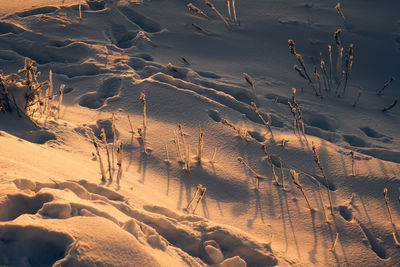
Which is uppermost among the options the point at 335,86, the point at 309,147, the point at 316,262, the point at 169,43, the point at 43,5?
the point at 43,5

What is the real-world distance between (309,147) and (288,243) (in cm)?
101

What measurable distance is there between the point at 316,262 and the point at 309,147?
1103mm

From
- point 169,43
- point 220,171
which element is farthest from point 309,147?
point 169,43

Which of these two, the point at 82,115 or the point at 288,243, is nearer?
the point at 288,243

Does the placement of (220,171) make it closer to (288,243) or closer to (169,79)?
Result: (288,243)

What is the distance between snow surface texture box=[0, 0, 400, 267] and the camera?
5.25 feet

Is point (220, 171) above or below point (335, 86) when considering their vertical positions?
below

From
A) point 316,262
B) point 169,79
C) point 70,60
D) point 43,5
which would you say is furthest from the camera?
point 43,5

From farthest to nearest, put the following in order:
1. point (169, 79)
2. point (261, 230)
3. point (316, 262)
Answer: point (169, 79) → point (261, 230) → point (316, 262)

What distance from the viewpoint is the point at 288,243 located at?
201cm

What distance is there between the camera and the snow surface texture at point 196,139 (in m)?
1.60

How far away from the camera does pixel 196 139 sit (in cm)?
283

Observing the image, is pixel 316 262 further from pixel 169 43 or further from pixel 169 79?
pixel 169 43

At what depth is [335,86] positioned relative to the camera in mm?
3850
